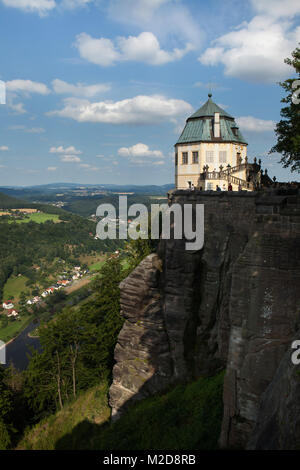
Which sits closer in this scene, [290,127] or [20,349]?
[290,127]

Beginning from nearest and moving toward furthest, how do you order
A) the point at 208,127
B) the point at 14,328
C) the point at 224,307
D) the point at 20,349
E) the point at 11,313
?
the point at 224,307 < the point at 208,127 < the point at 20,349 < the point at 14,328 < the point at 11,313

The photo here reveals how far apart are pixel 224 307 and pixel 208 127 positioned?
70.8 feet

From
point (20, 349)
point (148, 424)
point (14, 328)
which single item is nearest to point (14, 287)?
point (14, 328)

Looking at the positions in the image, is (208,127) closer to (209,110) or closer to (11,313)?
(209,110)

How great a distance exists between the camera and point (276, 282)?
1208cm

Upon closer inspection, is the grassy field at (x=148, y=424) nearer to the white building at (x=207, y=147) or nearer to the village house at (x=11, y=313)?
the white building at (x=207, y=147)

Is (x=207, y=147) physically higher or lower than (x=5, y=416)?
higher

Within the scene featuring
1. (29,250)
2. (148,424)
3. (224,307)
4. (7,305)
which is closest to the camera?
(224,307)

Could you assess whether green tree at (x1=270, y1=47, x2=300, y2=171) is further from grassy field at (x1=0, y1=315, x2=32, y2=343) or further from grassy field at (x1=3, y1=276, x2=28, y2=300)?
grassy field at (x1=3, y1=276, x2=28, y2=300)

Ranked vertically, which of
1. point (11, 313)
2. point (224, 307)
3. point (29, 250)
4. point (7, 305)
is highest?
point (224, 307)

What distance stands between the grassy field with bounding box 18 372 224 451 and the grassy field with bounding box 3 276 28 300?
115019 millimetres

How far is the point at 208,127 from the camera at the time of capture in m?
34.8

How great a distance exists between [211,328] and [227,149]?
19.7 metres

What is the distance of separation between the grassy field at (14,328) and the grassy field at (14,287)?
2344 centimetres
